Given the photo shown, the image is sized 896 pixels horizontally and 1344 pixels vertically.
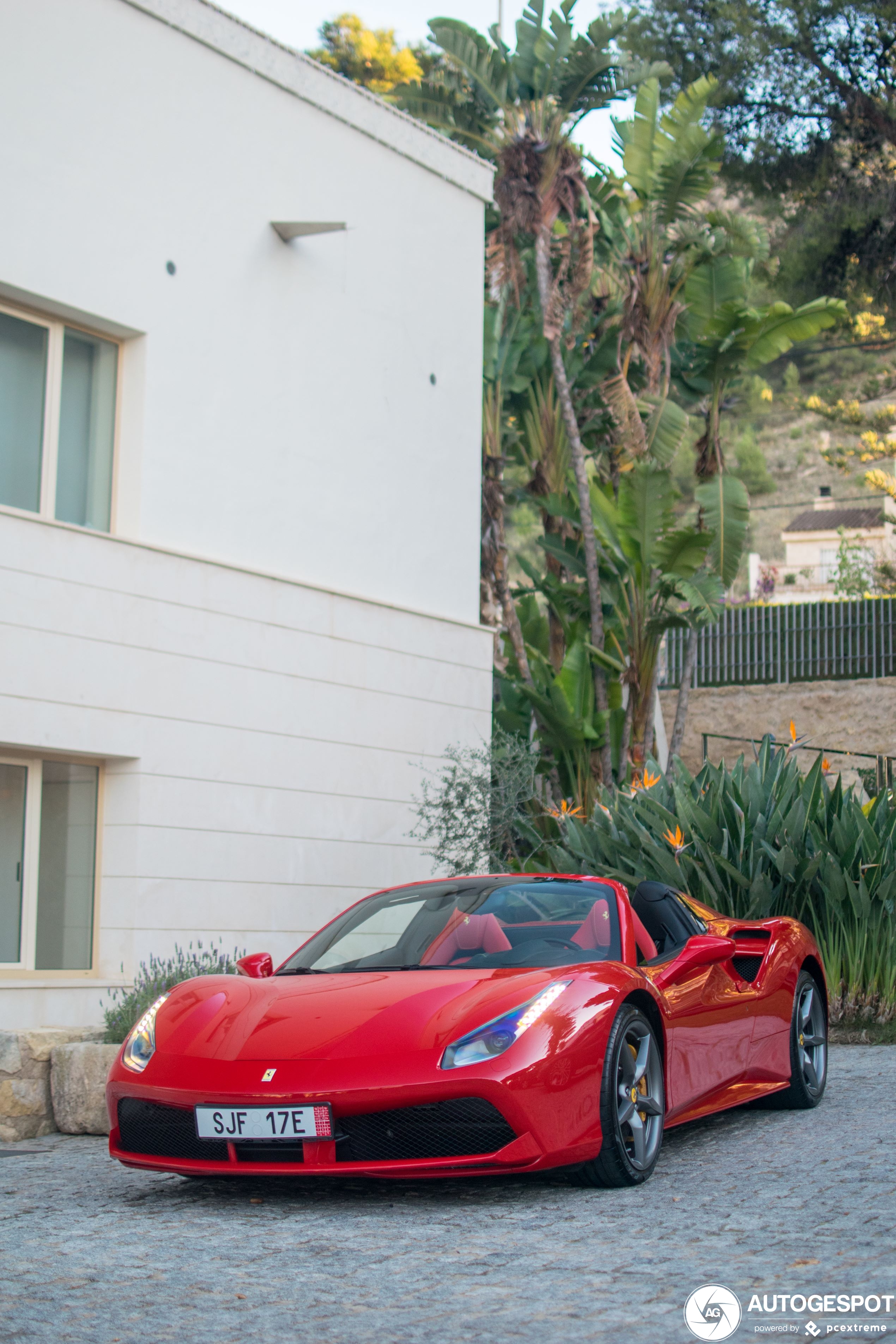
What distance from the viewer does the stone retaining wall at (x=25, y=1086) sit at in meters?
7.17

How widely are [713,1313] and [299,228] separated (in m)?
10.7

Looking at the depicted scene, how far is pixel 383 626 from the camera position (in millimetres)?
13352

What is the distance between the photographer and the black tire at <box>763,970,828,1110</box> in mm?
6996

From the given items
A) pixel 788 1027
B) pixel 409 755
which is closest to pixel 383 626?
pixel 409 755

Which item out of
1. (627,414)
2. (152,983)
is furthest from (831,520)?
(152,983)

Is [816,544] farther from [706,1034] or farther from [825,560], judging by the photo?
[706,1034]

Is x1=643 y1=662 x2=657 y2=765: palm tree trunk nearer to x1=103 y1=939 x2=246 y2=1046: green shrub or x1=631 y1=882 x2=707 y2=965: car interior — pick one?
x1=103 y1=939 x2=246 y2=1046: green shrub

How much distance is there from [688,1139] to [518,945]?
1396 mm

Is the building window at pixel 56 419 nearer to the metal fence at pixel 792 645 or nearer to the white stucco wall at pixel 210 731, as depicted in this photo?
the white stucco wall at pixel 210 731

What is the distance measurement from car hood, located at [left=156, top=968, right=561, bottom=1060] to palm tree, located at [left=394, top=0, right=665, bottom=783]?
10697 mm

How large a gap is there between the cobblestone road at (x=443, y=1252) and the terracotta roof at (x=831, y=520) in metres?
60.9

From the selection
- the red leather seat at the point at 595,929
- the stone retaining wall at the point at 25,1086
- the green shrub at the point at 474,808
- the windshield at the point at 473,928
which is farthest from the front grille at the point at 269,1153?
the green shrub at the point at 474,808

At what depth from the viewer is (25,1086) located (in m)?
7.25

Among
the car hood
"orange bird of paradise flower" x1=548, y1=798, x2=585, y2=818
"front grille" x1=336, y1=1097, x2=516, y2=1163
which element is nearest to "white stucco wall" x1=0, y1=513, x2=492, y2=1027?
"orange bird of paradise flower" x1=548, y1=798, x2=585, y2=818
